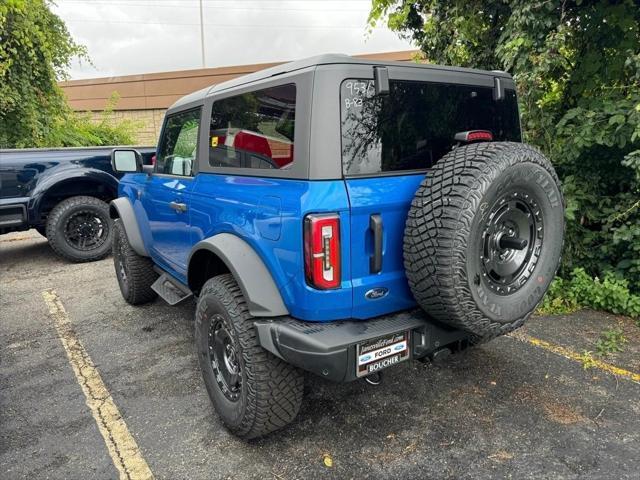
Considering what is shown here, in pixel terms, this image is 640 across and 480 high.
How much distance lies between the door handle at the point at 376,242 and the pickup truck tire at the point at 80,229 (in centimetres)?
543

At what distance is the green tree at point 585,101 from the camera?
3.68m

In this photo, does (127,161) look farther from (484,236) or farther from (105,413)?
(484,236)

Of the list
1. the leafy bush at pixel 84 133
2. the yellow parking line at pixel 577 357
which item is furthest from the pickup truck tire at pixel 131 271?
the leafy bush at pixel 84 133

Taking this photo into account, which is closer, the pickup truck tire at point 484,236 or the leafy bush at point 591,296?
the pickup truck tire at point 484,236

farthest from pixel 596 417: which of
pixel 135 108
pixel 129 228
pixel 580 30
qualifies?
pixel 135 108

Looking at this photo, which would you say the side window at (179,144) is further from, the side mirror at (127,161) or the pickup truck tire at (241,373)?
the pickup truck tire at (241,373)

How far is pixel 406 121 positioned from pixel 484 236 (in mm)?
694

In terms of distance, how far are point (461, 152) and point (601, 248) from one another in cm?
290

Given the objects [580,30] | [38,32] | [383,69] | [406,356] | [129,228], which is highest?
[38,32]

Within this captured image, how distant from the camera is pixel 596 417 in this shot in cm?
253

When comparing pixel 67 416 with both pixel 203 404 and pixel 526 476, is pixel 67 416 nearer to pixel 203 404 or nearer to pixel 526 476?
pixel 203 404

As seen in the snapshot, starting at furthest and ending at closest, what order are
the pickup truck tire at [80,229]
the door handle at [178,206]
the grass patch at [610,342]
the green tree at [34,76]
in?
1. the green tree at [34,76]
2. the pickup truck tire at [80,229]
3. the grass patch at [610,342]
4. the door handle at [178,206]

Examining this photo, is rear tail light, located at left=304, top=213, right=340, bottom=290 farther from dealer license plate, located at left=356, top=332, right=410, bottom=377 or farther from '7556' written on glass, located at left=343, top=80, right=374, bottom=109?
'7556' written on glass, located at left=343, top=80, right=374, bottom=109

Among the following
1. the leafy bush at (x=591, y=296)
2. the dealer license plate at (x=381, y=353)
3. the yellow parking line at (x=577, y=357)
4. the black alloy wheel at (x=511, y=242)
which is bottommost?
the yellow parking line at (x=577, y=357)
